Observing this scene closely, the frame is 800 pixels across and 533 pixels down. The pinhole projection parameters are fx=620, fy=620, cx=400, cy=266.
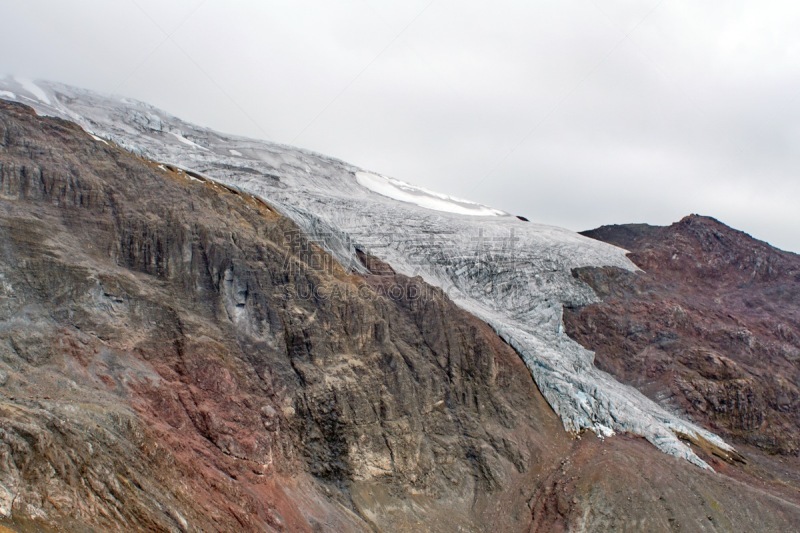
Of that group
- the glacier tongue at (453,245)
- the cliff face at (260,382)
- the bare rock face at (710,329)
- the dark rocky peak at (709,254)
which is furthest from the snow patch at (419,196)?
the cliff face at (260,382)

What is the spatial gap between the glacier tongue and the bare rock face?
2.34 meters

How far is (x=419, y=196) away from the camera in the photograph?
75438 mm

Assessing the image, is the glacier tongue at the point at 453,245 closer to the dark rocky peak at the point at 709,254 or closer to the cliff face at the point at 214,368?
the cliff face at the point at 214,368

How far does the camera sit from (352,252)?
45812mm

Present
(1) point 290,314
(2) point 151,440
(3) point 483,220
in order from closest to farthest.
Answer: (2) point 151,440 → (1) point 290,314 → (3) point 483,220

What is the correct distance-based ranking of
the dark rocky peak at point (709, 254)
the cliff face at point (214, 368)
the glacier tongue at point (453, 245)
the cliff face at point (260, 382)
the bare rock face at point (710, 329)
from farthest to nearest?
the dark rocky peak at point (709, 254)
the bare rock face at point (710, 329)
the glacier tongue at point (453, 245)
the cliff face at point (260, 382)
the cliff face at point (214, 368)

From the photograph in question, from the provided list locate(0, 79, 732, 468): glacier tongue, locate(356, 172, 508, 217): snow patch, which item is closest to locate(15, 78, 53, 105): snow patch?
locate(0, 79, 732, 468): glacier tongue

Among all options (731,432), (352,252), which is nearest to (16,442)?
(352,252)

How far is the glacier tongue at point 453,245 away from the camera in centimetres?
4134

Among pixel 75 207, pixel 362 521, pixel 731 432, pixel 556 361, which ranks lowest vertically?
pixel 362 521

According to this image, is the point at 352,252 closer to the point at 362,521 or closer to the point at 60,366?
the point at 362,521

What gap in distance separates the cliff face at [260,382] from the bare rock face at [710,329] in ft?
27.7

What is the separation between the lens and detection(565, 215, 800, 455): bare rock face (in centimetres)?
4631

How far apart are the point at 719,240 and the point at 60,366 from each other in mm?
68241
